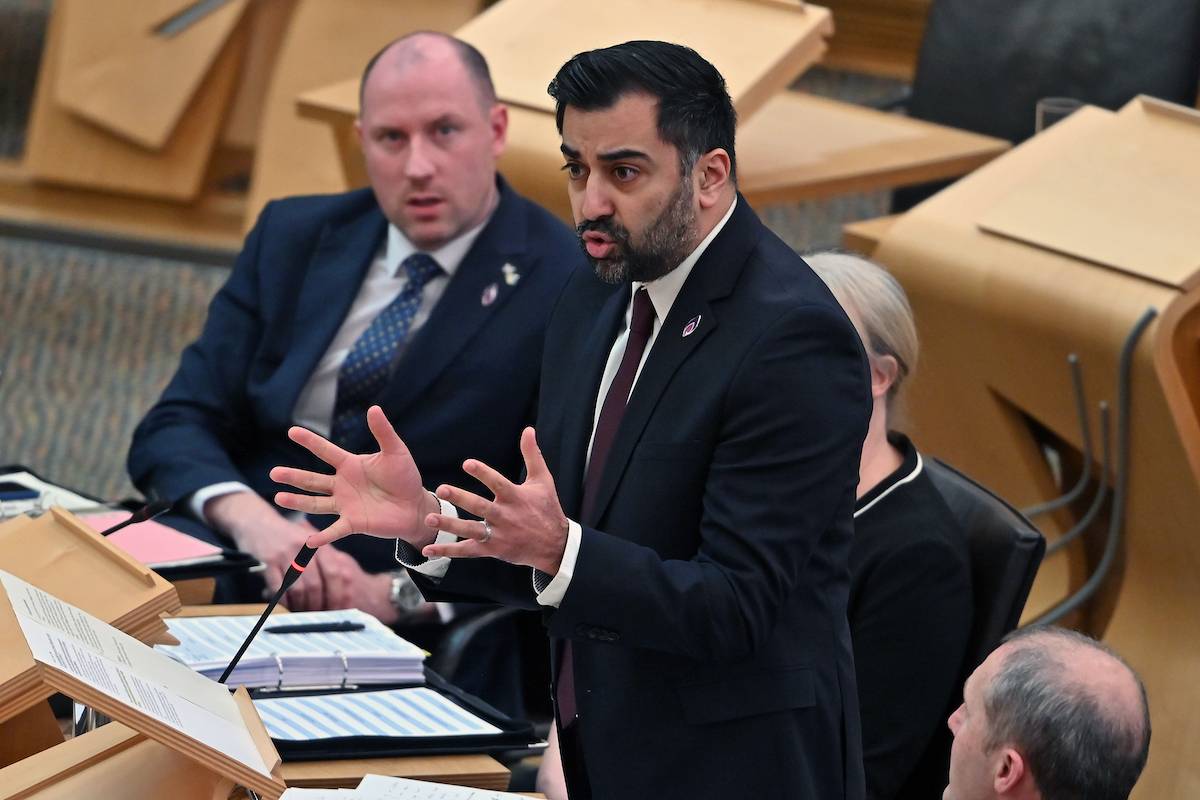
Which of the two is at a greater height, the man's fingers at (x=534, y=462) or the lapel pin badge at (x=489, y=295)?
the man's fingers at (x=534, y=462)

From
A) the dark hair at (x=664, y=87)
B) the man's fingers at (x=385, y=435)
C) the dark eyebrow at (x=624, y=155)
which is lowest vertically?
the man's fingers at (x=385, y=435)

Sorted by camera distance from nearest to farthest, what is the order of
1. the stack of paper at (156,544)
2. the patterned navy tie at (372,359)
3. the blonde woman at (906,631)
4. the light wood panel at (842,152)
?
1. the blonde woman at (906,631)
2. the stack of paper at (156,544)
3. the patterned navy tie at (372,359)
4. the light wood panel at (842,152)

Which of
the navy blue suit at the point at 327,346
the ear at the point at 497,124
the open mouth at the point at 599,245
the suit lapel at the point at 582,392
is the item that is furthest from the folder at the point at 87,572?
the ear at the point at 497,124

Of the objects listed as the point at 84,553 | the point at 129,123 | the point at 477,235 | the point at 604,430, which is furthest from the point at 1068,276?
the point at 129,123

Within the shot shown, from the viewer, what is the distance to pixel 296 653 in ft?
6.65

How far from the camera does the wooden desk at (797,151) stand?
11.7ft

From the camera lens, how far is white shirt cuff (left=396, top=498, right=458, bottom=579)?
1674 millimetres

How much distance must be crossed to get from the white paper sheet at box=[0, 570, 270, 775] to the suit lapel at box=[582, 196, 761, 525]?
40 centimetres

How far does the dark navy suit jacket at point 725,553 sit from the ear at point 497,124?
3.94 feet

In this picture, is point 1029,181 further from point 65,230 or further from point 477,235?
point 65,230

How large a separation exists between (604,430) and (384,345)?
3.97ft

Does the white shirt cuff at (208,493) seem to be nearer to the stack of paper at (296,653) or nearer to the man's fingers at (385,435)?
the stack of paper at (296,653)

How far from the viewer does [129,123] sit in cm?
535

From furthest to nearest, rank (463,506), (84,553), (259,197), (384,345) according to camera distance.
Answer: (259,197)
(384,345)
(84,553)
(463,506)
